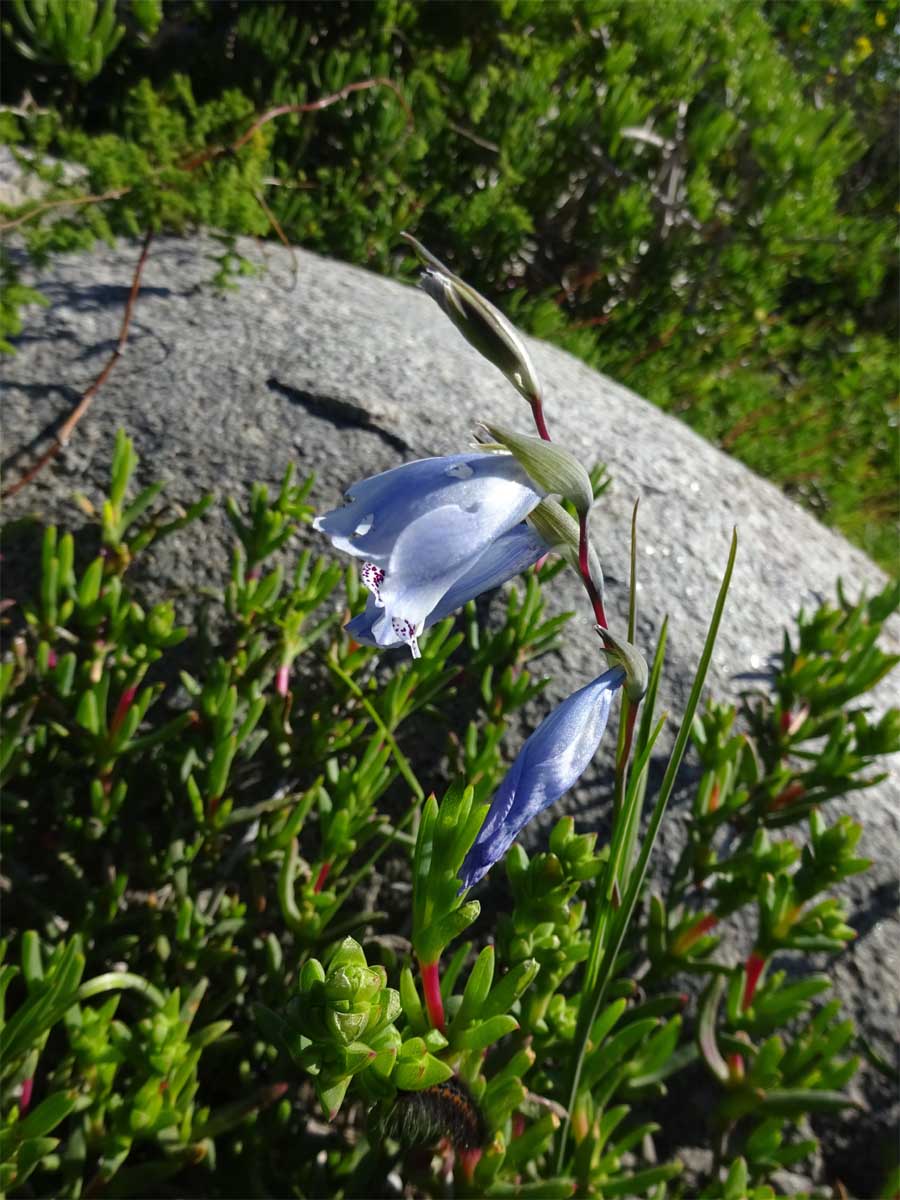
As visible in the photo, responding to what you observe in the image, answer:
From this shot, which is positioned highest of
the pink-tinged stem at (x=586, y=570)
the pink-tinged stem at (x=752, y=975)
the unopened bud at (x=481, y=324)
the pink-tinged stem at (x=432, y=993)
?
the unopened bud at (x=481, y=324)

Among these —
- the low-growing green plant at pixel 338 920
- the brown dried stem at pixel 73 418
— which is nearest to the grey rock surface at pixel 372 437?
the brown dried stem at pixel 73 418

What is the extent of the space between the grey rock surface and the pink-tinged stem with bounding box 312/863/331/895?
55 cm

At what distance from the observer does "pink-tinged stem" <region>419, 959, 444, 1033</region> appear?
33.9 inches

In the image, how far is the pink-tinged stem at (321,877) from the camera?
137cm

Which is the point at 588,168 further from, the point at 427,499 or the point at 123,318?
the point at 427,499

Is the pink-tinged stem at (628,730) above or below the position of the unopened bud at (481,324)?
below

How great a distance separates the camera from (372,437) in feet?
6.86

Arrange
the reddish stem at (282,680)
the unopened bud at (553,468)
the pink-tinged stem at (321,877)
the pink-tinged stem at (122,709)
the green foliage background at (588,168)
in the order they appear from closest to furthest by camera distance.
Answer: the unopened bud at (553,468), the pink-tinged stem at (321,877), the pink-tinged stem at (122,709), the reddish stem at (282,680), the green foliage background at (588,168)

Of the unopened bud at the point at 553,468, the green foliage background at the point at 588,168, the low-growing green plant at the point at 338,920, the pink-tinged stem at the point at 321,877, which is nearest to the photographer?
the unopened bud at the point at 553,468

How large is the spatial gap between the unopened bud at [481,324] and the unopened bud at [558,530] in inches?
3.8

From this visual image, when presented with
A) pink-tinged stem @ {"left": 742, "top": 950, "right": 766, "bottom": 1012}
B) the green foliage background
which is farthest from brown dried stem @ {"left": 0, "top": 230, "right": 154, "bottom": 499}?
pink-tinged stem @ {"left": 742, "top": 950, "right": 766, "bottom": 1012}

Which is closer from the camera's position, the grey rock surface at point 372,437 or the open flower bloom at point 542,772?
the open flower bloom at point 542,772

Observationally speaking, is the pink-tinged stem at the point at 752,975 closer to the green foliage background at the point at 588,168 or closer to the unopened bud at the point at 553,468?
the unopened bud at the point at 553,468

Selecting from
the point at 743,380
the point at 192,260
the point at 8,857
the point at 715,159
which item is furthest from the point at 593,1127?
the point at 715,159
